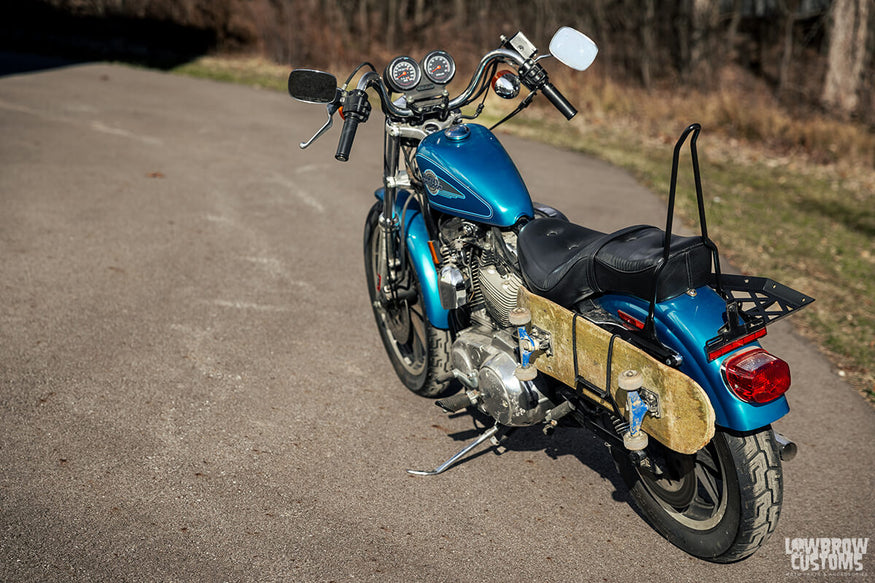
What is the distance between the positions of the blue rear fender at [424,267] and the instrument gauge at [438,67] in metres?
0.66

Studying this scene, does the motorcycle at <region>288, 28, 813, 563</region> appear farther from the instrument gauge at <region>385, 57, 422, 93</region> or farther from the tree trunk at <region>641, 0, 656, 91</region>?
the tree trunk at <region>641, 0, 656, 91</region>

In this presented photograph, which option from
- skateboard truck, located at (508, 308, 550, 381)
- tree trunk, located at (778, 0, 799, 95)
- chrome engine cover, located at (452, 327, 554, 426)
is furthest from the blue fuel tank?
tree trunk, located at (778, 0, 799, 95)

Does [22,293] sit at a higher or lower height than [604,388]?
lower

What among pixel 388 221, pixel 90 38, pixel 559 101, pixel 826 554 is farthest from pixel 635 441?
pixel 90 38

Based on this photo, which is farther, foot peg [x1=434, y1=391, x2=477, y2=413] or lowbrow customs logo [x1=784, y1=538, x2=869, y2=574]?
foot peg [x1=434, y1=391, x2=477, y2=413]

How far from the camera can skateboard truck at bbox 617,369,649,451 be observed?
2885 millimetres

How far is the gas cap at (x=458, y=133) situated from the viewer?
12.7 feet

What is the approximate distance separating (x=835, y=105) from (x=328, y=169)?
350 inches

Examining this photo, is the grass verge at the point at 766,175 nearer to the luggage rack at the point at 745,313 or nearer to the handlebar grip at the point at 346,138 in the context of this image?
the luggage rack at the point at 745,313

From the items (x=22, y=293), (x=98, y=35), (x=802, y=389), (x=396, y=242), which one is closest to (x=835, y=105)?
(x=802, y=389)

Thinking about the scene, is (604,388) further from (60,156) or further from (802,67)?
(802,67)

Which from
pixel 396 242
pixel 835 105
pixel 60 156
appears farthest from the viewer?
pixel 835 105

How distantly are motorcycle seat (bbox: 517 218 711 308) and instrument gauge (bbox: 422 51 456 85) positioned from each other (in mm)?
1045

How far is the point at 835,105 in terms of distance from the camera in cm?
1298
